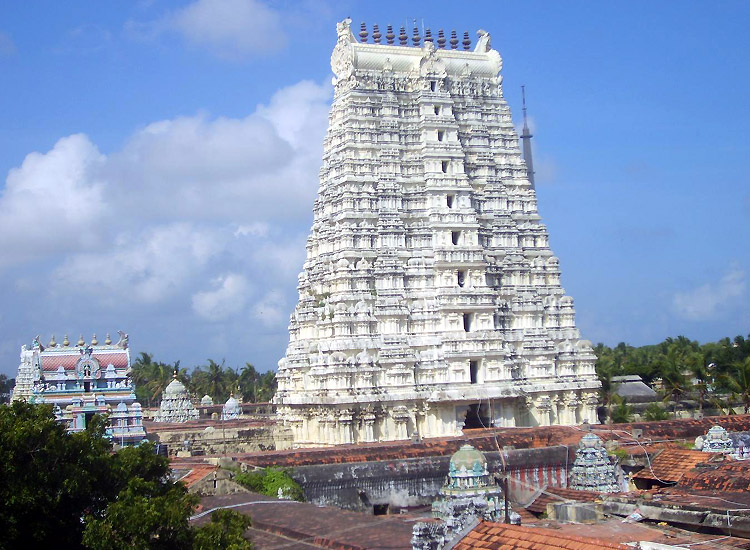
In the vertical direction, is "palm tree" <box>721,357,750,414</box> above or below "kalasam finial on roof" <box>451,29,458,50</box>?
below

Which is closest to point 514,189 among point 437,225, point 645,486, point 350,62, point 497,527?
point 437,225

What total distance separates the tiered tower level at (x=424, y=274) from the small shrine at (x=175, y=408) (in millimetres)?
12139

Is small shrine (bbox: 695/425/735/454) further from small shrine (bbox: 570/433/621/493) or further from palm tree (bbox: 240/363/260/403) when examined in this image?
palm tree (bbox: 240/363/260/403)

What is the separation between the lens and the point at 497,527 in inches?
674

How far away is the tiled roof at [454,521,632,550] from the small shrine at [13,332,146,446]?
22.4m

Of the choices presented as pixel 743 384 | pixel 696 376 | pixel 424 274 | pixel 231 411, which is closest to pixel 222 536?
pixel 424 274

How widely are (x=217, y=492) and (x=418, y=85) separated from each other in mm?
27217

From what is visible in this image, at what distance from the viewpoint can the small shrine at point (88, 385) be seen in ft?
122

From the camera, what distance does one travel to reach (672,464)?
2872cm

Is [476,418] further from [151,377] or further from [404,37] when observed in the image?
[151,377]

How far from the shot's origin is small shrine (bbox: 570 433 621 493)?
92.3ft

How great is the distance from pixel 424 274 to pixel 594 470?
708 inches

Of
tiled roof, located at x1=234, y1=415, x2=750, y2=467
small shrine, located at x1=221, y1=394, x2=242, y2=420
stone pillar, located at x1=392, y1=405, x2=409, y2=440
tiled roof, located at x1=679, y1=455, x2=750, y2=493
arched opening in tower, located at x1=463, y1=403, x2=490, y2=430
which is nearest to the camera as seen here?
tiled roof, located at x1=679, y1=455, x2=750, y2=493

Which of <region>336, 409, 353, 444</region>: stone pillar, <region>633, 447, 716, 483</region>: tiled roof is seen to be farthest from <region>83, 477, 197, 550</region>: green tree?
<region>336, 409, 353, 444</region>: stone pillar
